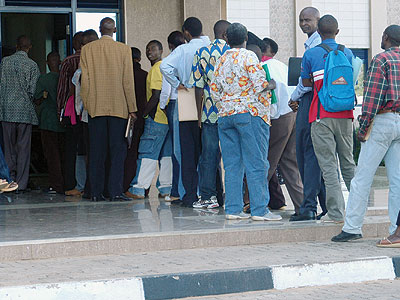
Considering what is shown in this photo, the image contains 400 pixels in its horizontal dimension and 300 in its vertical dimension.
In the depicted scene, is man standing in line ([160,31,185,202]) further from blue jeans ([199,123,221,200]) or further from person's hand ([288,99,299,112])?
person's hand ([288,99,299,112])

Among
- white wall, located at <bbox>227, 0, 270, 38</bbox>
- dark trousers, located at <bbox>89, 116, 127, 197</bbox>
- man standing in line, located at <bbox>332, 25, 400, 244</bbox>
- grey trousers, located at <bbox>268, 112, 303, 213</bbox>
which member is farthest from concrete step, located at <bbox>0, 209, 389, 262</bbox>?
white wall, located at <bbox>227, 0, 270, 38</bbox>

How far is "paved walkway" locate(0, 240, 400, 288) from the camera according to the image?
5.94m

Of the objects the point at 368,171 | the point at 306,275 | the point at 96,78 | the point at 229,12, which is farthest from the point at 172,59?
the point at 229,12

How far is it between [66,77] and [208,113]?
2.44 m

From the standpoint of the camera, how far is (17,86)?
10953mm

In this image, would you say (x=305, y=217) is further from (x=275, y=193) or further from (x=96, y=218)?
(x=96, y=218)

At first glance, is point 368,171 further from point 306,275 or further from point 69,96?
point 69,96

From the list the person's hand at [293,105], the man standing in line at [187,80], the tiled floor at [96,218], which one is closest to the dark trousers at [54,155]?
the tiled floor at [96,218]

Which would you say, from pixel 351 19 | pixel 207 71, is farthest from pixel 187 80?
pixel 351 19

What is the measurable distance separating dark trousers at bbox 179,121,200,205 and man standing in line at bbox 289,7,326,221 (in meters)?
1.44

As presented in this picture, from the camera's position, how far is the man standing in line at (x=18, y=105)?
10930 mm

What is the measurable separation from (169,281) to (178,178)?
4150 mm

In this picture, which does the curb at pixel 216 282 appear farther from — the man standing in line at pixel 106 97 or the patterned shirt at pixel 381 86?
the man standing in line at pixel 106 97

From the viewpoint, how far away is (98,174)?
9.71 meters
